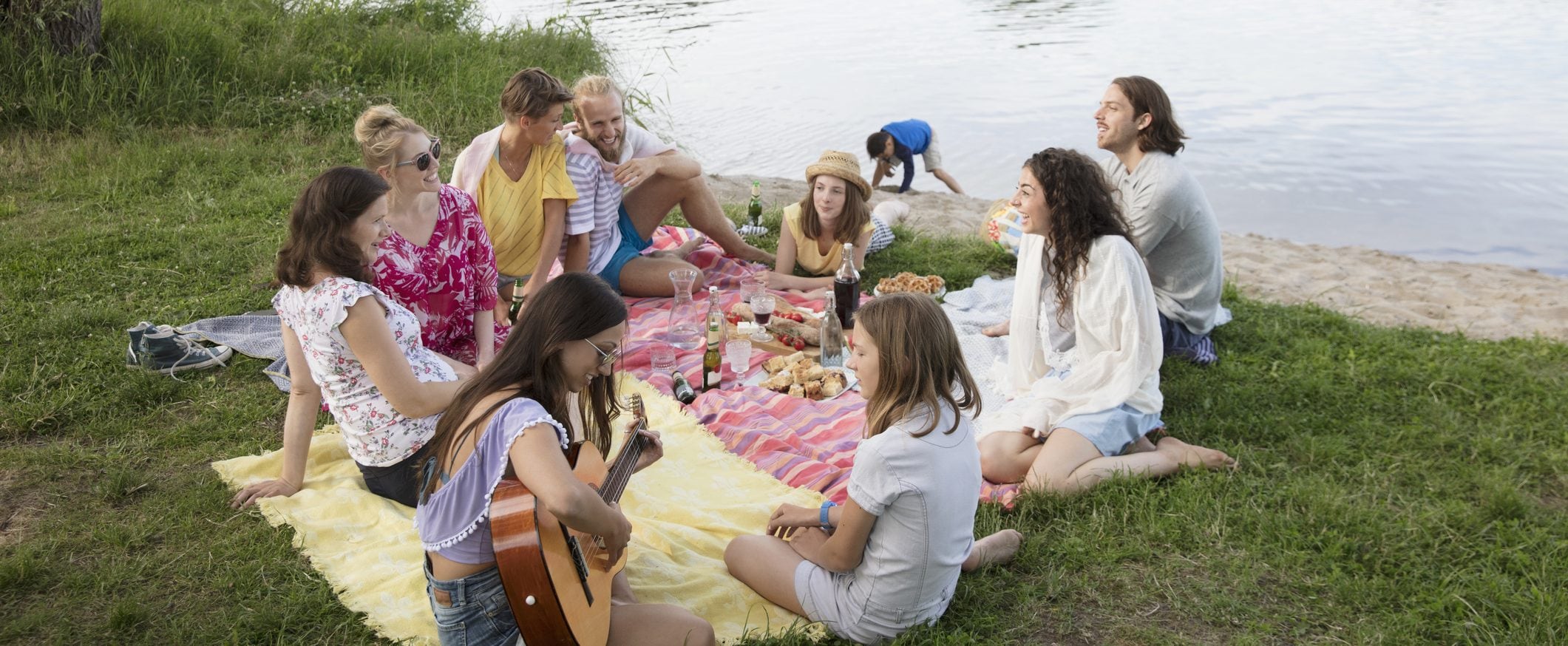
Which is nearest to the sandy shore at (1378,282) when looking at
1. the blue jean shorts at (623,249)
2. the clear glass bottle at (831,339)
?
the blue jean shorts at (623,249)

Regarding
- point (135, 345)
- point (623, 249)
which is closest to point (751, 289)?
point (623, 249)

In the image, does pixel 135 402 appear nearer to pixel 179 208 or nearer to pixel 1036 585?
pixel 179 208

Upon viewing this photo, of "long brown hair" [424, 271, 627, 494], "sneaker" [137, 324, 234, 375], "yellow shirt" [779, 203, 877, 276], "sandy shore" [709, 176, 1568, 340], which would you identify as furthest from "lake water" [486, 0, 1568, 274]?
"long brown hair" [424, 271, 627, 494]

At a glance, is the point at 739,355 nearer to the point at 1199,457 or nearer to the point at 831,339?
the point at 831,339

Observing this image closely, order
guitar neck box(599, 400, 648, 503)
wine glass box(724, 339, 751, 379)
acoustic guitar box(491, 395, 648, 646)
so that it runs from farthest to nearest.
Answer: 1. wine glass box(724, 339, 751, 379)
2. guitar neck box(599, 400, 648, 503)
3. acoustic guitar box(491, 395, 648, 646)

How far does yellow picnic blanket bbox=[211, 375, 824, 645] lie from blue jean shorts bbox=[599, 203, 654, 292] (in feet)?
5.51

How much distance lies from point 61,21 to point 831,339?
23.3ft

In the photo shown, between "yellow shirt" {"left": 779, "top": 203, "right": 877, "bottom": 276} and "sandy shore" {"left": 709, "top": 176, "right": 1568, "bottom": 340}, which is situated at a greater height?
"yellow shirt" {"left": 779, "top": 203, "right": 877, "bottom": 276}

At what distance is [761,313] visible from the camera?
5594 mm

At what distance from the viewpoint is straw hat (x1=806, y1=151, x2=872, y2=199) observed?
610 centimetres

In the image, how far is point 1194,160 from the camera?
38.4 feet

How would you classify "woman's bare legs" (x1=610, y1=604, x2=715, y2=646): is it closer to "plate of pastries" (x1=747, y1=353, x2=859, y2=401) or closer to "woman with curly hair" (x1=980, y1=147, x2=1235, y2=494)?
"woman with curly hair" (x1=980, y1=147, x2=1235, y2=494)

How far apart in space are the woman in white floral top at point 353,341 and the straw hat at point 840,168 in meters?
2.86

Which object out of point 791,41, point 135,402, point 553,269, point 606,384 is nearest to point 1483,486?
point 606,384
